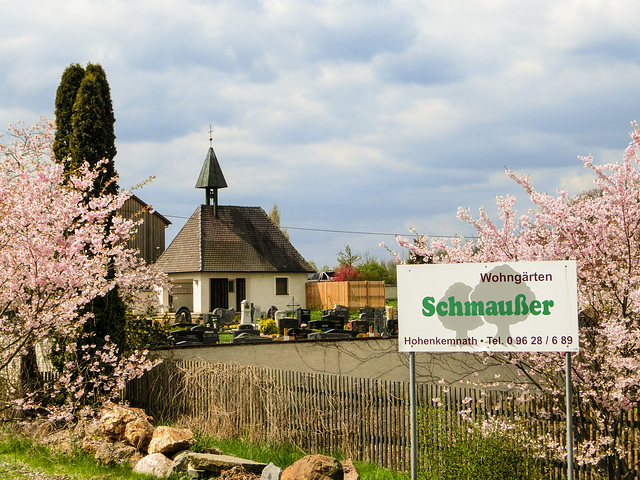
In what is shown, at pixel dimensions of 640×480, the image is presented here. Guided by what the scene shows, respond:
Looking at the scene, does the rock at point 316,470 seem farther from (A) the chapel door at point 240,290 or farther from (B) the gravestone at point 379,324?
(A) the chapel door at point 240,290

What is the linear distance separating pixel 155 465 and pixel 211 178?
1374 inches

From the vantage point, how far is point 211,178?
42.9 meters

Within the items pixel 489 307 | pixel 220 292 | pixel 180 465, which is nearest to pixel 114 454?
pixel 180 465

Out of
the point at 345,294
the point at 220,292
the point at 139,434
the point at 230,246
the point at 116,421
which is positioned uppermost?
the point at 230,246

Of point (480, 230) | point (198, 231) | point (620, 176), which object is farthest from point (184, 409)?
point (198, 231)

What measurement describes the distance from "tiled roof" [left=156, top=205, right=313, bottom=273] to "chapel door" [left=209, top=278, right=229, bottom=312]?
0.96m

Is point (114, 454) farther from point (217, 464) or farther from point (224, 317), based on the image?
point (224, 317)

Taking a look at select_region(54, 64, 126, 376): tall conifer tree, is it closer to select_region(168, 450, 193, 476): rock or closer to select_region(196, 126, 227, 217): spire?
select_region(168, 450, 193, 476): rock

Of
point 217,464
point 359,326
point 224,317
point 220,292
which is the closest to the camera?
point 217,464

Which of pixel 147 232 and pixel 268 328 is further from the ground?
pixel 147 232

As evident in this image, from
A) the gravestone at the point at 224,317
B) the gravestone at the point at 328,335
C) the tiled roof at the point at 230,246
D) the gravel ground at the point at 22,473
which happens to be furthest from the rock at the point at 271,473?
the tiled roof at the point at 230,246

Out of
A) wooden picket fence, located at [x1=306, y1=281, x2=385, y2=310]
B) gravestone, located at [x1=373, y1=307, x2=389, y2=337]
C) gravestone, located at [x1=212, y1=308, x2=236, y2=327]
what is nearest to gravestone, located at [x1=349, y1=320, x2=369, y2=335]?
gravestone, located at [x1=373, y1=307, x2=389, y2=337]

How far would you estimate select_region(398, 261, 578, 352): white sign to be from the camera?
7.05 m

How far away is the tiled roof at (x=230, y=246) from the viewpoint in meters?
40.6
